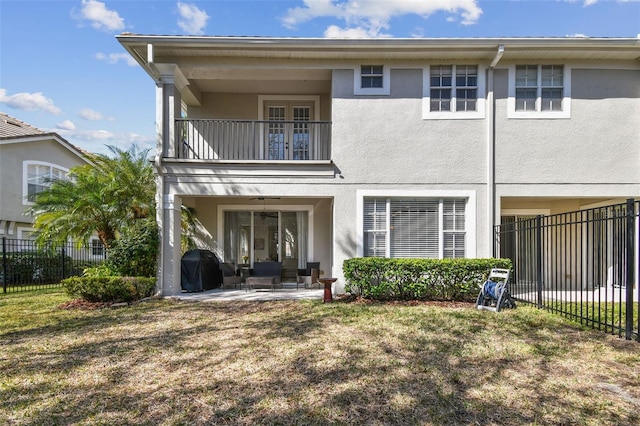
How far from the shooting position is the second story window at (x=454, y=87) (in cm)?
1049

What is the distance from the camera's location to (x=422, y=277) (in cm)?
959

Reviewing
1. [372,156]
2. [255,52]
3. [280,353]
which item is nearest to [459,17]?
[372,156]

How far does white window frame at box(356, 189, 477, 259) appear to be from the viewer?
1035 centimetres

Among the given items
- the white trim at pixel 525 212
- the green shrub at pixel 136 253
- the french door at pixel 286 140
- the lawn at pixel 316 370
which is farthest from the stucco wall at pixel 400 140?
the green shrub at pixel 136 253

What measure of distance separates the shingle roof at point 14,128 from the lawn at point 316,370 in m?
13.3

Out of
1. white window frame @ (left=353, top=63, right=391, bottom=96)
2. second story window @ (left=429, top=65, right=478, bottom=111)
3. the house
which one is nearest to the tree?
the house

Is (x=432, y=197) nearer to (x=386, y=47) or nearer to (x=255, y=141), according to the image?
(x=386, y=47)

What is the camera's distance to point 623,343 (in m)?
6.21

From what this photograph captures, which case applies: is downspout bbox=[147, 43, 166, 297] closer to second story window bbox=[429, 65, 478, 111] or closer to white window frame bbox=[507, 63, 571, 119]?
second story window bbox=[429, 65, 478, 111]

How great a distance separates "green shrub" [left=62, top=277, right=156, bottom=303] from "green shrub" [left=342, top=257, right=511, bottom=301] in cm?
551

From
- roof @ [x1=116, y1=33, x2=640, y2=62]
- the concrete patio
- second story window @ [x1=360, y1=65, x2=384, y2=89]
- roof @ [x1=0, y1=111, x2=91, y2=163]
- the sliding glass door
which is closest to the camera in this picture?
roof @ [x1=116, y1=33, x2=640, y2=62]

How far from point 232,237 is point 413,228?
636 cm

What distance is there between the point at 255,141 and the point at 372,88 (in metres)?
4.08

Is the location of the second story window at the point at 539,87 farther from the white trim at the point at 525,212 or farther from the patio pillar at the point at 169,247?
the patio pillar at the point at 169,247
